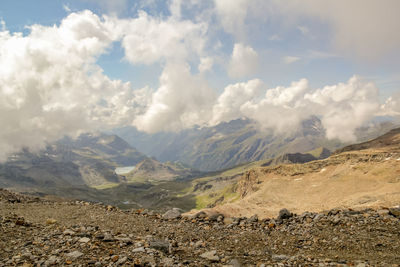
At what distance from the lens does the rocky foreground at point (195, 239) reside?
1094 centimetres

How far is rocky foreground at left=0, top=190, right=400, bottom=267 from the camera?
35.9 ft

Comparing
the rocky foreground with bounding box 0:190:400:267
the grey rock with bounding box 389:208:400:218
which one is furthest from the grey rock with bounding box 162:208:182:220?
the grey rock with bounding box 389:208:400:218

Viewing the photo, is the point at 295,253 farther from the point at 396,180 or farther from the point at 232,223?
the point at 396,180

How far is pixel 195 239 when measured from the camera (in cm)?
1548

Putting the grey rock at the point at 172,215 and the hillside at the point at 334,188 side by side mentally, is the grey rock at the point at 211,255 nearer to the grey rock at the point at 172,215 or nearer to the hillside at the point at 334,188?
the grey rock at the point at 172,215

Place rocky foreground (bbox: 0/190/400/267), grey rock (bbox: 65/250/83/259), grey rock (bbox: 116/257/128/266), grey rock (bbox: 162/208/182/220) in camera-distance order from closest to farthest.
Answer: grey rock (bbox: 116/257/128/266)
grey rock (bbox: 65/250/83/259)
rocky foreground (bbox: 0/190/400/267)
grey rock (bbox: 162/208/182/220)

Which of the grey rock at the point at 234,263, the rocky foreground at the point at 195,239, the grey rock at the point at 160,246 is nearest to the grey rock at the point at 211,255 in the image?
the rocky foreground at the point at 195,239

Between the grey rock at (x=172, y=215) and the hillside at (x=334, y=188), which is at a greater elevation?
the grey rock at (x=172, y=215)

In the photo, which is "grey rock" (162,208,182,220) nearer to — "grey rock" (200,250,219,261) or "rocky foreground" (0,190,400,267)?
"rocky foreground" (0,190,400,267)

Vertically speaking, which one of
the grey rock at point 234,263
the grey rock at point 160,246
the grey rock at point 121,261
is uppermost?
the grey rock at point 121,261

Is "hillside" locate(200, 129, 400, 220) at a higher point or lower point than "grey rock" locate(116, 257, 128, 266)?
lower

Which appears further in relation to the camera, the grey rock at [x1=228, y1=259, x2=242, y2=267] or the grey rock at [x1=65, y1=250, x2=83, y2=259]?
the grey rock at [x1=228, y1=259, x2=242, y2=267]

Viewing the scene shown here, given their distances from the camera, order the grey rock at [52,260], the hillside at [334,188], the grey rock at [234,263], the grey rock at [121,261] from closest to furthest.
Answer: the grey rock at [52,260]
the grey rock at [121,261]
the grey rock at [234,263]
the hillside at [334,188]

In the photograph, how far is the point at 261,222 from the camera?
64.0 ft
